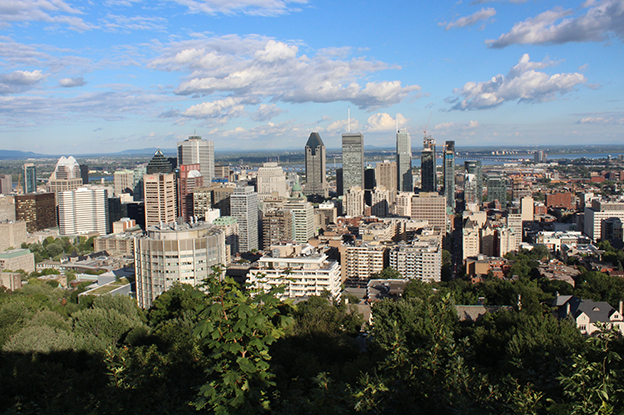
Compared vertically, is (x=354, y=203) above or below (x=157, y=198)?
below

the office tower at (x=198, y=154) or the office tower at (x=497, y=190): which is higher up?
the office tower at (x=198, y=154)

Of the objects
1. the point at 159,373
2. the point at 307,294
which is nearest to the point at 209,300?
the point at 159,373

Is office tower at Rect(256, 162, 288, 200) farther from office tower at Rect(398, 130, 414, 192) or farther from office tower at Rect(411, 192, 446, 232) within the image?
office tower at Rect(411, 192, 446, 232)

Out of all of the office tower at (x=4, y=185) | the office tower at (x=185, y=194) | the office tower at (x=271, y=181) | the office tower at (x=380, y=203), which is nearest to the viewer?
the office tower at (x=185, y=194)

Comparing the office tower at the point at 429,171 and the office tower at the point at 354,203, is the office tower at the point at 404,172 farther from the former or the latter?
the office tower at the point at 354,203

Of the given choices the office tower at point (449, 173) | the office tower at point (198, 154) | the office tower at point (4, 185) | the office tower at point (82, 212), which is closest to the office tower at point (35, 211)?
the office tower at point (82, 212)

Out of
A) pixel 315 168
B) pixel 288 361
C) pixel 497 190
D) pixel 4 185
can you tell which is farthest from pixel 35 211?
pixel 497 190

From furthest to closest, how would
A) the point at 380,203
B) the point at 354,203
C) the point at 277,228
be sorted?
the point at 380,203 → the point at 354,203 → the point at 277,228

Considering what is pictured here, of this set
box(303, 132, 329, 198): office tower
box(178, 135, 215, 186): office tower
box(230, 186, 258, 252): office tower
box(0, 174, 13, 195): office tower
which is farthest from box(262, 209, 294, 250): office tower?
box(0, 174, 13, 195): office tower

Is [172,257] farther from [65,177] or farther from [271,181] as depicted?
[65,177]
